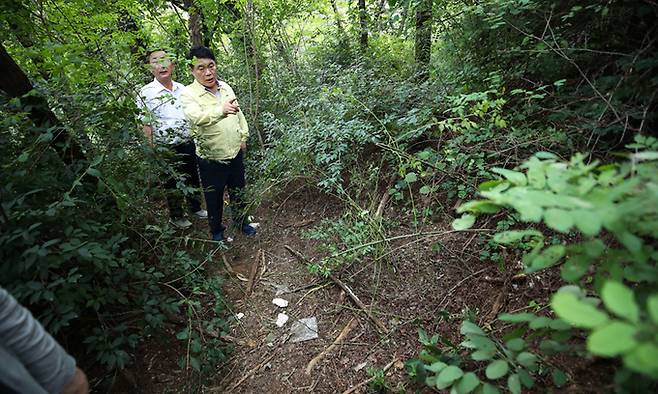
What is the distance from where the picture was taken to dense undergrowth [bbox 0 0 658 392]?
908mm

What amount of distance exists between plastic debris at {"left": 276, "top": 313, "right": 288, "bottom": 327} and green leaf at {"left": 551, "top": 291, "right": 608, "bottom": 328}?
272cm

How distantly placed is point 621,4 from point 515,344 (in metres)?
2.52

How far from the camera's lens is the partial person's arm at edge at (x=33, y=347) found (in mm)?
1132

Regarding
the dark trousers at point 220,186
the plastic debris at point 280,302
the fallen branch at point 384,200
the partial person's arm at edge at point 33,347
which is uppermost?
the partial person's arm at edge at point 33,347

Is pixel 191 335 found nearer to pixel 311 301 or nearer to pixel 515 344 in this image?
pixel 311 301

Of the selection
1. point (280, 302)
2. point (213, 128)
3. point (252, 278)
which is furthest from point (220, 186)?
point (280, 302)

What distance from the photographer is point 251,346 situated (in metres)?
2.96

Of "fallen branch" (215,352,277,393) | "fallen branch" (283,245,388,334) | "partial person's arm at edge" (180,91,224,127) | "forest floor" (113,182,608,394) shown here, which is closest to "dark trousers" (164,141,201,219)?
"partial person's arm at edge" (180,91,224,127)

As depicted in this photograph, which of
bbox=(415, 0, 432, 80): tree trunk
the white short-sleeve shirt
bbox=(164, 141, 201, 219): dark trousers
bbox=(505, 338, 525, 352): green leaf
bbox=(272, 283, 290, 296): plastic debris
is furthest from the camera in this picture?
bbox=(415, 0, 432, 80): tree trunk

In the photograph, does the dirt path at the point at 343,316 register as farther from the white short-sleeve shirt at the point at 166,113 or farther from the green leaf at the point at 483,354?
the white short-sleeve shirt at the point at 166,113

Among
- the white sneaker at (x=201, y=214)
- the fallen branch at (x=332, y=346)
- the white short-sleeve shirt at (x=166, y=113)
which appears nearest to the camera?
the fallen branch at (x=332, y=346)

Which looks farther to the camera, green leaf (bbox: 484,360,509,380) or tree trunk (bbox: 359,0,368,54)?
tree trunk (bbox: 359,0,368,54)

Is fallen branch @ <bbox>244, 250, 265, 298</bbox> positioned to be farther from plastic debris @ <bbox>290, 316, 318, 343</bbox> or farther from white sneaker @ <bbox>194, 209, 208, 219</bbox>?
white sneaker @ <bbox>194, 209, 208, 219</bbox>

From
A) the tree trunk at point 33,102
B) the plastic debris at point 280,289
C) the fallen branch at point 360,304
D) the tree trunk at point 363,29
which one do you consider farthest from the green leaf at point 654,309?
the tree trunk at point 363,29
